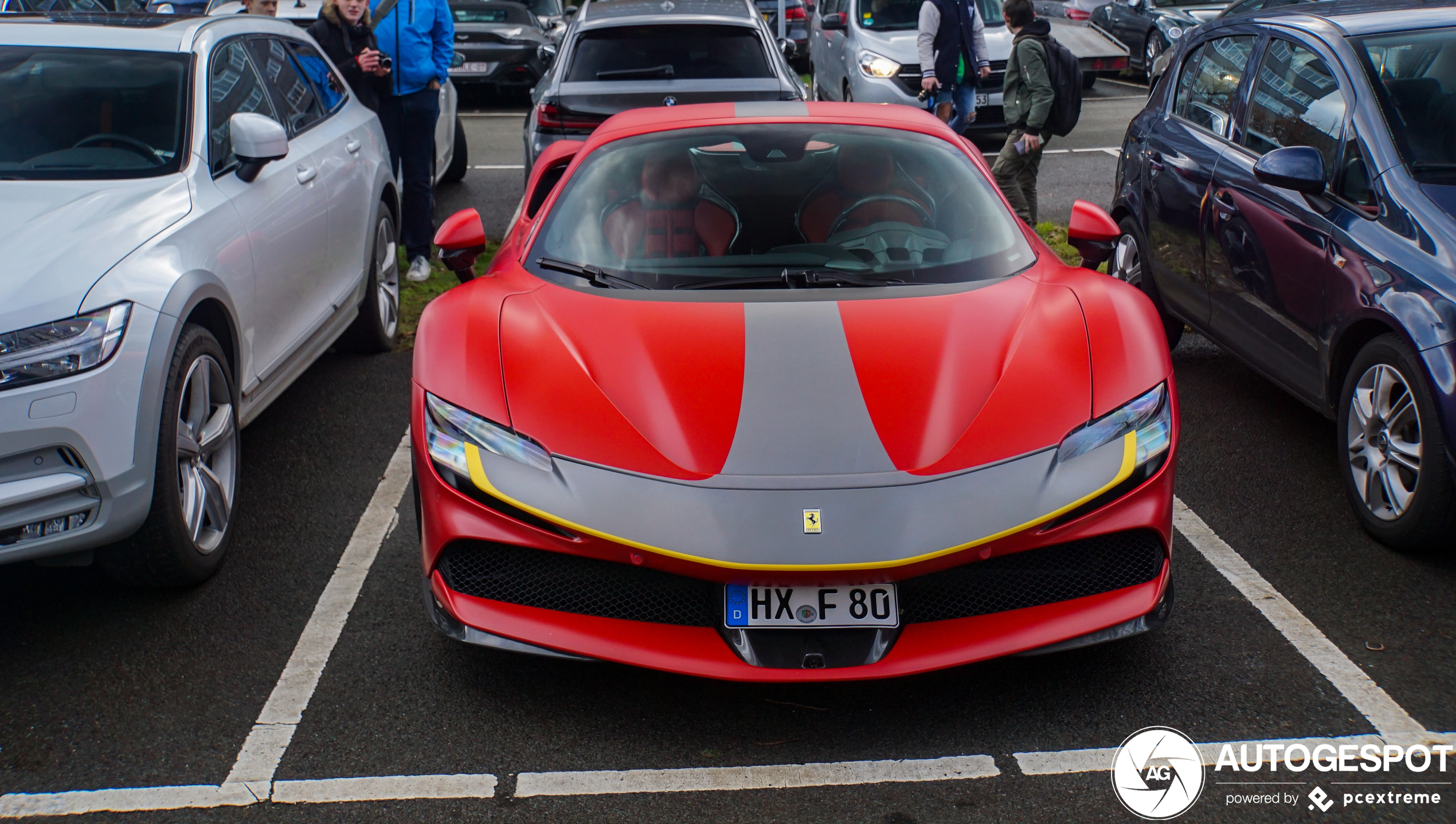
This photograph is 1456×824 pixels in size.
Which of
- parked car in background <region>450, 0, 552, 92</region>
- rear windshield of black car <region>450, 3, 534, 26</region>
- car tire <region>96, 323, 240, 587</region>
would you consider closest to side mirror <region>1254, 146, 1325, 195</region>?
car tire <region>96, 323, 240, 587</region>

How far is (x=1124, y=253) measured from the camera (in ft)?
21.1

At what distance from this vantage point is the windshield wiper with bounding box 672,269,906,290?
12.3ft

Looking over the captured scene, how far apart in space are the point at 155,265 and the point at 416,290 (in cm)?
395

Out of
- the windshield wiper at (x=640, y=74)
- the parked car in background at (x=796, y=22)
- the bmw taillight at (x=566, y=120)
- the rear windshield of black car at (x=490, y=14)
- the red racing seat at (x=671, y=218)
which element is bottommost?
the parked car in background at (x=796, y=22)

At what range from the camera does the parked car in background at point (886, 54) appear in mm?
11812

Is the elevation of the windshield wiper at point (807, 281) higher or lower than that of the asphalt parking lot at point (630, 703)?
higher

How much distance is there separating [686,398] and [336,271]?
9.62 ft

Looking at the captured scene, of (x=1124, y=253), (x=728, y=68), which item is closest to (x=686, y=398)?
(x=1124, y=253)

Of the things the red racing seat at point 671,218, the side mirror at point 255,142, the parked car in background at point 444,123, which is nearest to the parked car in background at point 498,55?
the parked car in background at point 444,123

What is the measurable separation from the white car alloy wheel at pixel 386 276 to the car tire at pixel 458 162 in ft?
12.2

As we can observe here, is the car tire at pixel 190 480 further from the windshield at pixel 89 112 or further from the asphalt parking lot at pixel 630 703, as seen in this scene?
the windshield at pixel 89 112

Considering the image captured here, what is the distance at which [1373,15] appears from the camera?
4.88 meters

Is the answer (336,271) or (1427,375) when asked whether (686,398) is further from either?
(336,271)

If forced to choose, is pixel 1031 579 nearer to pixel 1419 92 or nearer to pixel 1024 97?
pixel 1419 92
